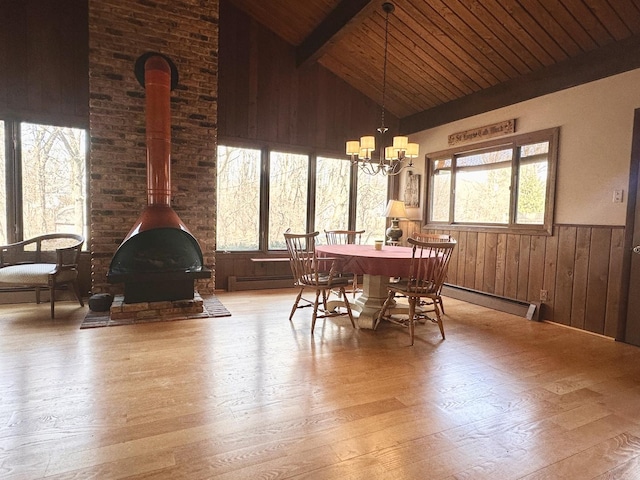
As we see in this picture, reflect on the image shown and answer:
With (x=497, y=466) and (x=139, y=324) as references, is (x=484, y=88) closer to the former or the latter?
(x=497, y=466)

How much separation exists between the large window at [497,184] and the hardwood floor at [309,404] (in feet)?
5.07

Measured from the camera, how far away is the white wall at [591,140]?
337 centimetres

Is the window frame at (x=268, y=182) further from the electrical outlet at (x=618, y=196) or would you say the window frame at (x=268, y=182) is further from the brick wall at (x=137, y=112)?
the electrical outlet at (x=618, y=196)

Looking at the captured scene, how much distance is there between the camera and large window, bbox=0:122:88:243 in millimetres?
4082

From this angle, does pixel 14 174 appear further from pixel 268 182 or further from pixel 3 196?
pixel 268 182

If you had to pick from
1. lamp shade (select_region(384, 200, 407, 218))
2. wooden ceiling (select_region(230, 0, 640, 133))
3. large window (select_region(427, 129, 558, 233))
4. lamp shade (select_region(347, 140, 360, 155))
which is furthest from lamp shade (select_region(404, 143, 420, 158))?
large window (select_region(427, 129, 558, 233))

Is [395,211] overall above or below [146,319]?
above

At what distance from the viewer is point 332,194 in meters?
5.82

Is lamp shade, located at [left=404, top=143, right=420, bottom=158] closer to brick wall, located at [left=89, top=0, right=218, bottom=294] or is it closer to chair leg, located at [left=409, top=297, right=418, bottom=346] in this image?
chair leg, located at [left=409, top=297, right=418, bottom=346]

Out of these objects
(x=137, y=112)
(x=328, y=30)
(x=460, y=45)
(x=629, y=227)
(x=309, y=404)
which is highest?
(x=328, y=30)

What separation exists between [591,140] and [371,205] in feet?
10.3

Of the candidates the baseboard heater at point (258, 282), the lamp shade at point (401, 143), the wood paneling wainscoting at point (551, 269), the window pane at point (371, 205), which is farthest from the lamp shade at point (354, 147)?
the baseboard heater at point (258, 282)

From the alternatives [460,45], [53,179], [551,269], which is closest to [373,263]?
[551,269]

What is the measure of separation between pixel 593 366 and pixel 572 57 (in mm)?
2974
